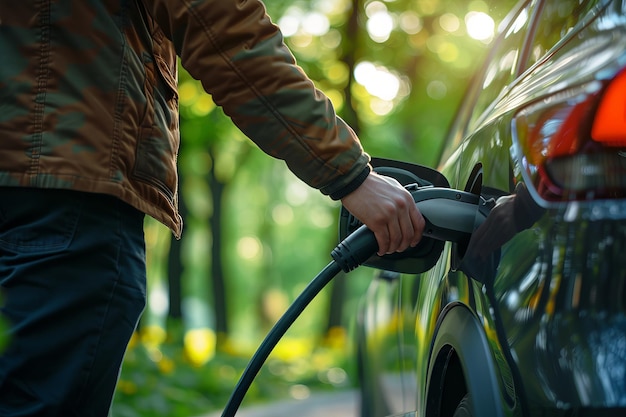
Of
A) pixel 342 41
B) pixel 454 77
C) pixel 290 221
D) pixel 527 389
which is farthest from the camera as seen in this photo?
pixel 290 221

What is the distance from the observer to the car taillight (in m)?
1.40

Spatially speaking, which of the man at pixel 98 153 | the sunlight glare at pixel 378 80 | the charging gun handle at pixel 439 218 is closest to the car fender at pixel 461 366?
the charging gun handle at pixel 439 218

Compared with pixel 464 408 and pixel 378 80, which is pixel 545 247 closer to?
pixel 464 408

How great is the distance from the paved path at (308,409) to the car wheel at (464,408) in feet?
13.6

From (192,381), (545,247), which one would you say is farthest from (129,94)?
(192,381)

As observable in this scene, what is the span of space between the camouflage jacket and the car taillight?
46cm

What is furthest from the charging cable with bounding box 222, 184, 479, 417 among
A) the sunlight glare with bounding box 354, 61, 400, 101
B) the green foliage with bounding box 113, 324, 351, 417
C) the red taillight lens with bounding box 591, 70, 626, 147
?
the sunlight glare with bounding box 354, 61, 400, 101

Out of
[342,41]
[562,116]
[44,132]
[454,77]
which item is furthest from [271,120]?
[454,77]

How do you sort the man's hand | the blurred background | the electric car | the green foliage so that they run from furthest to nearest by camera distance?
the blurred background → the green foliage → the man's hand → the electric car

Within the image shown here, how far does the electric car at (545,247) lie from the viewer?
1.37m

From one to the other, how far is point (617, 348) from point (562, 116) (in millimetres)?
407

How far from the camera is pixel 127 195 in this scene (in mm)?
1759

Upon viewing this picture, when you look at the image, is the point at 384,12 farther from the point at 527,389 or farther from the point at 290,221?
the point at 290,221

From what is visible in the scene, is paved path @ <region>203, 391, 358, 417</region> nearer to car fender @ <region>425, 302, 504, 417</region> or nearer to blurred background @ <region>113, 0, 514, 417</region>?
blurred background @ <region>113, 0, 514, 417</region>
